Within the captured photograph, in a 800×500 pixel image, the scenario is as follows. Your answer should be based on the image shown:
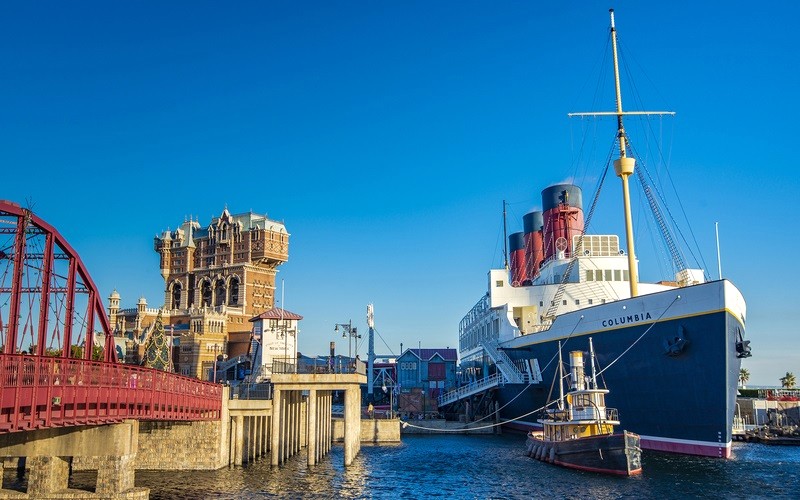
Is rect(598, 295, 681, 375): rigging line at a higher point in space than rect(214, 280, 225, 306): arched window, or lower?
lower

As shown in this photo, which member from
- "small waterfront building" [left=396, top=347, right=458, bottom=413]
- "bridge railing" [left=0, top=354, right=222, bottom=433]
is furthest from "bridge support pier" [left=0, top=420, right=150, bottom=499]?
"small waterfront building" [left=396, top=347, right=458, bottom=413]

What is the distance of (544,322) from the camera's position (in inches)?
2589

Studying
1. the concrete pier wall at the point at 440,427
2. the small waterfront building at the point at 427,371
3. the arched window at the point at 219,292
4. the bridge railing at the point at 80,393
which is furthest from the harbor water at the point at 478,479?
the arched window at the point at 219,292

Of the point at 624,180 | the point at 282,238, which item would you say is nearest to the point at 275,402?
the point at 624,180

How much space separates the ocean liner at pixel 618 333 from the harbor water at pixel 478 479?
2714 mm

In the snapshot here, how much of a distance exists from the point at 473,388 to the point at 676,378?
33494 millimetres

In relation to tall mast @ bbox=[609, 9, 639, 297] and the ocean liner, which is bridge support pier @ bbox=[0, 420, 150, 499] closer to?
the ocean liner

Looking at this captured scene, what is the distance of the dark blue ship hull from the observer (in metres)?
41.0

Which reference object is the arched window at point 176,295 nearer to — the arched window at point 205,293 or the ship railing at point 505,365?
the arched window at point 205,293

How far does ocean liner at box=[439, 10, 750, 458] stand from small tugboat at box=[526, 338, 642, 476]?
11.7 feet

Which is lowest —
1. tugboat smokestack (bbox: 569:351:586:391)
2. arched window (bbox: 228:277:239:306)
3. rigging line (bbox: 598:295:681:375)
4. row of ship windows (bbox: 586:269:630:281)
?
tugboat smokestack (bbox: 569:351:586:391)

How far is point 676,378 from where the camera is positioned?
4294 cm

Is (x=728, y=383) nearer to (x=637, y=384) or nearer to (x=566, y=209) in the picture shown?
(x=637, y=384)

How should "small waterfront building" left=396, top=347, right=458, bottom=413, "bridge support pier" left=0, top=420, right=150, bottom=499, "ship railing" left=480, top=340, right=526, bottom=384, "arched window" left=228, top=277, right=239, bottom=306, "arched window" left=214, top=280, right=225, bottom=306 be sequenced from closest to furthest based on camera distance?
1. "bridge support pier" left=0, top=420, right=150, bottom=499
2. "ship railing" left=480, top=340, right=526, bottom=384
3. "small waterfront building" left=396, top=347, right=458, bottom=413
4. "arched window" left=228, top=277, right=239, bottom=306
5. "arched window" left=214, top=280, right=225, bottom=306
